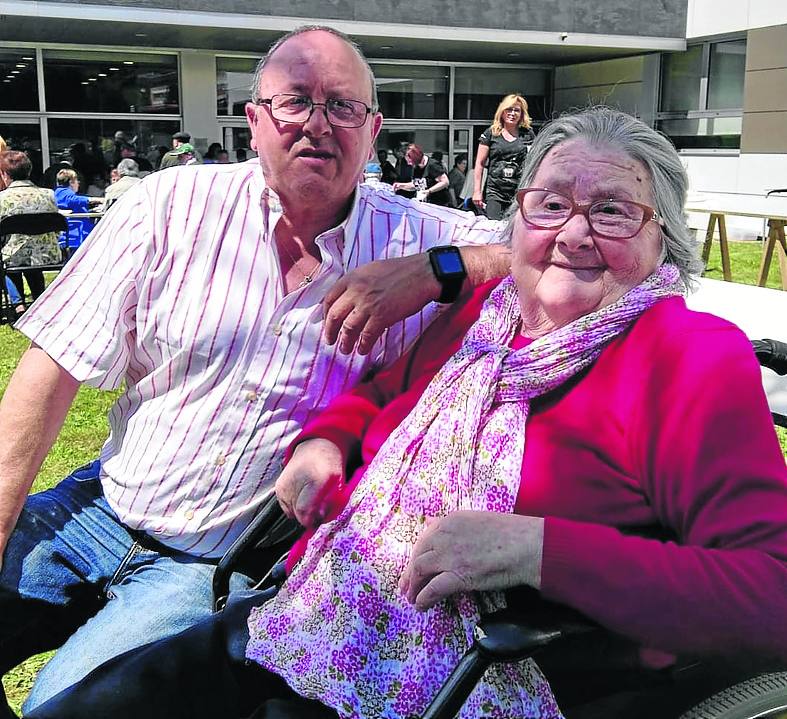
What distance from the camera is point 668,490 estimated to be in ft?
4.64

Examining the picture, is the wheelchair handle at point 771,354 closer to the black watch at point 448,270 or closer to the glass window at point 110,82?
the black watch at point 448,270

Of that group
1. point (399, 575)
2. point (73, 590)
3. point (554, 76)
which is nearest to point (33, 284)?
point (73, 590)

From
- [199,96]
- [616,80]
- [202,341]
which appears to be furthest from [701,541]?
[616,80]

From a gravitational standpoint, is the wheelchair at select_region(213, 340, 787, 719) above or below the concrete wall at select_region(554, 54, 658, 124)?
below

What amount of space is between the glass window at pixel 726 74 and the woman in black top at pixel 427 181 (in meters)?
7.50

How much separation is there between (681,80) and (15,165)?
1620 centimetres

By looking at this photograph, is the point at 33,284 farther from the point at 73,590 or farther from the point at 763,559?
the point at 763,559

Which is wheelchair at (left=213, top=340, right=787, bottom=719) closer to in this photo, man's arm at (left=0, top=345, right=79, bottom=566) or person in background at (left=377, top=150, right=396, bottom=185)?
man's arm at (left=0, top=345, right=79, bottom=566)

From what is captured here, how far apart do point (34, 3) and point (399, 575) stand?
606 inches

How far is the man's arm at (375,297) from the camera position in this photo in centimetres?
183

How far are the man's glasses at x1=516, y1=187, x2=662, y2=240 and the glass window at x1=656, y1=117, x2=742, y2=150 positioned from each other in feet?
58.6

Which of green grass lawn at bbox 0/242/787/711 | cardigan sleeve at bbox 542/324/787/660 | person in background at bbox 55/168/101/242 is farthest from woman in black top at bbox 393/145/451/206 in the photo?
cardigan sleeve at bbox 542/324/787/660

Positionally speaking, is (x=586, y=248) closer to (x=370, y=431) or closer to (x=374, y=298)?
(x=374, y=298)

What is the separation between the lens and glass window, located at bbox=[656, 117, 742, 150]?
18.9 m
